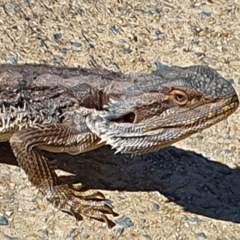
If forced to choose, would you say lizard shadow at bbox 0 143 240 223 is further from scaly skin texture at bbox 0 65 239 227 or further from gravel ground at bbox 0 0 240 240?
scaly skin texture at bbox 0 65 239 227

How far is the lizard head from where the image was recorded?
5438 mm

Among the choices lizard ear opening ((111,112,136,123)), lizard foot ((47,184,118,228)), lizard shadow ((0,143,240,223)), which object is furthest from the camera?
lizard shadow ((0,143,240,223))

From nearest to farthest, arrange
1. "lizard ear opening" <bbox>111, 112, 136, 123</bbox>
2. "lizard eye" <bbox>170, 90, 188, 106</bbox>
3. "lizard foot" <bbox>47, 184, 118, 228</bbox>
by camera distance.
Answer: "lizard eye" <bbox>170, 90, 188, 106</bbox>
"lizard ear opening" <bbox>111, 112, 136, 123</bbox>
"lizard foot" <bbox>47, 184, 118, 228</bbox>

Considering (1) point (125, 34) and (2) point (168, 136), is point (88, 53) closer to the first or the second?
(1) point (125, 34)

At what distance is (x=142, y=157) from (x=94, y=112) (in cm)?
87

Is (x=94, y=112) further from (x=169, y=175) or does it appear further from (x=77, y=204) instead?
(x=169, y=175)

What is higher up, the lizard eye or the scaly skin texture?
the lizard eye

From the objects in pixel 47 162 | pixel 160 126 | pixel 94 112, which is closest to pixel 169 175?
pixel 160 126

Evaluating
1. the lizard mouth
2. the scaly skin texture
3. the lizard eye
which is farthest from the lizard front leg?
the lizard eye

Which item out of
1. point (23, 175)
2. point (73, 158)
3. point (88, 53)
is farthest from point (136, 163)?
point (88, 53)

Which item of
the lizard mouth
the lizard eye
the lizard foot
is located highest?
the lizard eye

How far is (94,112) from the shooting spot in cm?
565

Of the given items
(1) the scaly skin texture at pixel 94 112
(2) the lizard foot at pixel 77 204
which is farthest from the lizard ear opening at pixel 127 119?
(2) the lizard foot at pixel 77 204

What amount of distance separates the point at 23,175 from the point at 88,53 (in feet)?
5.35
